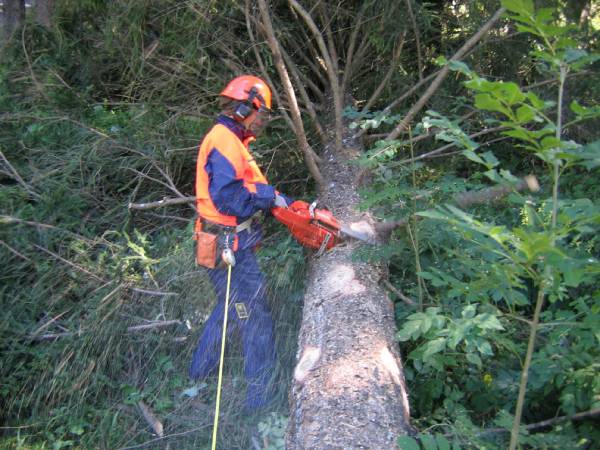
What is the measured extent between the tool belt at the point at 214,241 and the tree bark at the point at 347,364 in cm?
55

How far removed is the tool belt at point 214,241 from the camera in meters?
4.26

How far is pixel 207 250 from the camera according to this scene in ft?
14.0

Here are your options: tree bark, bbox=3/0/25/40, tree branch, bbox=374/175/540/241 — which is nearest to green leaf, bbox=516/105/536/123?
tree branch, bbox=374/175/540/241

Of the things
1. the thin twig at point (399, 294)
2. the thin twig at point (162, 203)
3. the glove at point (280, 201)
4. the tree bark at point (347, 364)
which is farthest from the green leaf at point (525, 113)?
the thin twig at point (162, 203)

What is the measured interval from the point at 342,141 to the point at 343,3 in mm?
1283

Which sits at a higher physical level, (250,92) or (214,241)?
(250,92)

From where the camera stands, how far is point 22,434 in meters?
4.17

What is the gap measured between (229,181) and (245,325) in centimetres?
96

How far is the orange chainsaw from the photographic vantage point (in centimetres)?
404

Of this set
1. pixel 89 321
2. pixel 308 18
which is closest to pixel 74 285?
pixel 89 321

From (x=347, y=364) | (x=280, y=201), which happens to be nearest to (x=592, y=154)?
(x=347, y=364)

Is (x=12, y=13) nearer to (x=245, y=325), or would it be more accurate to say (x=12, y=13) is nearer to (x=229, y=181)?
(x=229, y=181)

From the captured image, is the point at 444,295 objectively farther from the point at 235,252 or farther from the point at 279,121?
the point at 279,121

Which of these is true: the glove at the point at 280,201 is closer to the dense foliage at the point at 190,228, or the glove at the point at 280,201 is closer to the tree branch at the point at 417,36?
the dense foliage at the point at 190,228
